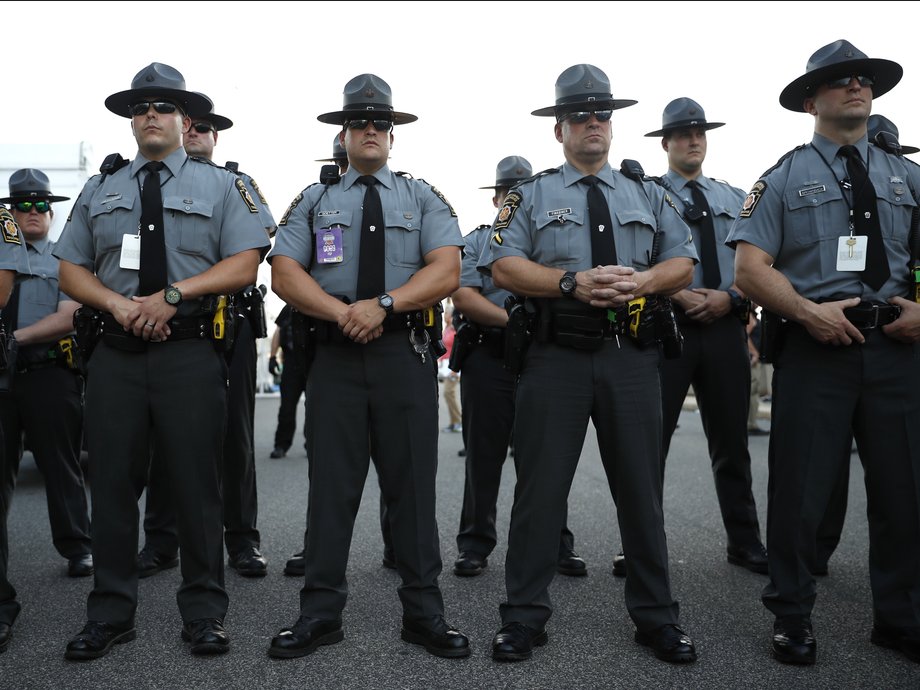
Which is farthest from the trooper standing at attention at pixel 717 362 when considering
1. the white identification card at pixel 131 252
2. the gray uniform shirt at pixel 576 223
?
the white identification card at pixel 131 252

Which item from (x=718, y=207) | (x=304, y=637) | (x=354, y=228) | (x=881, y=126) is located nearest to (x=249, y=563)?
(x=304, y=637)

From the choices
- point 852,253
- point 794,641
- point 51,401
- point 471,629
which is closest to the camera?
A: point 794,641

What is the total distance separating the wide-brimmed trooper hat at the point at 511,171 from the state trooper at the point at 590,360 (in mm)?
1710

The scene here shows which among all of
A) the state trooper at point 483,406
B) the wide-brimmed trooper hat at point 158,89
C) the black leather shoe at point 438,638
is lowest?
the black leather shoe at point 438,638

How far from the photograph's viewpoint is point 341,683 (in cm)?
320

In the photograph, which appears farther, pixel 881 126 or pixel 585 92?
pixel 881 126

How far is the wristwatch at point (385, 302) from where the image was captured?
3.59 meters

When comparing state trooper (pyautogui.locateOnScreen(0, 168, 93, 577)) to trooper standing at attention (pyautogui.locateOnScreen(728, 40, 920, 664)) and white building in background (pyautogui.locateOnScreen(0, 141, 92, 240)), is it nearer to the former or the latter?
white building in background (pyautogui.locateOnScreen(0, 141, 92, 240))

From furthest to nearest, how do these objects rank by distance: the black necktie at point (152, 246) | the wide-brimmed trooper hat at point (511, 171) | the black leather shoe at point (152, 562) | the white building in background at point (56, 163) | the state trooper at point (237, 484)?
the white building in background at point (56, 163) → the wide-brimmed trooper hat at point (511, 171) → the state trooper at point (237, 484) → the black leather shoe at point (152, 562) → the black necktie at point (152, 246)

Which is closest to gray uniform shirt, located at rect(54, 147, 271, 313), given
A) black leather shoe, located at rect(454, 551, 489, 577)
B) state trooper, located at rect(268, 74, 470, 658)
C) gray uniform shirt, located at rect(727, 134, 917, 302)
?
state trooper, located at rect(268, 74, 470, 658)

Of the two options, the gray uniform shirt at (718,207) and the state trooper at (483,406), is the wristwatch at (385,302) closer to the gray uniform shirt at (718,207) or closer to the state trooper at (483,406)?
the state trooper at (483,406)

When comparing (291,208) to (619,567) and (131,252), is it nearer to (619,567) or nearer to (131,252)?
(131,252)

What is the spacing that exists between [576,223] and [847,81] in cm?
125

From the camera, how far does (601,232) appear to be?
3.71 meters
